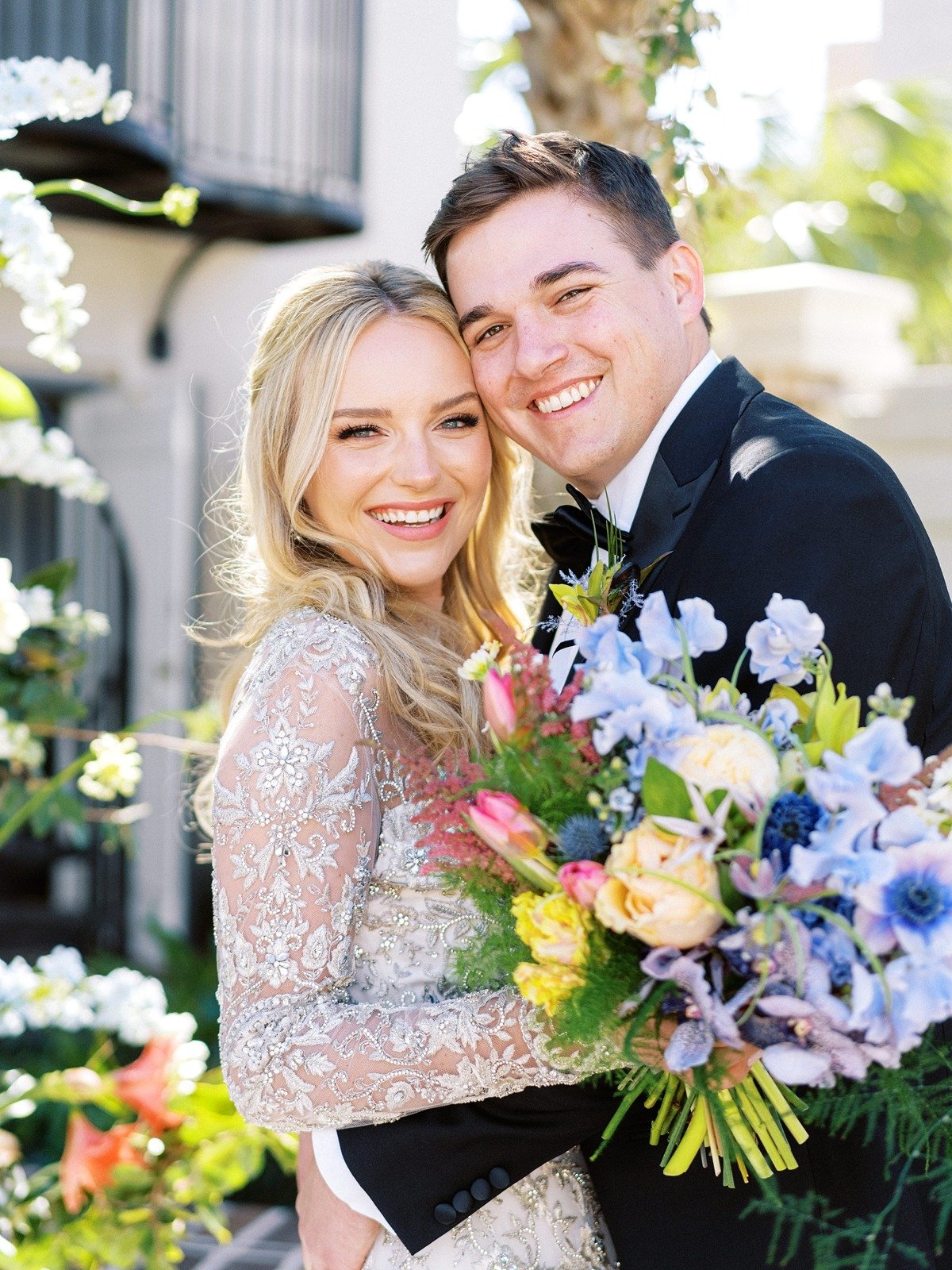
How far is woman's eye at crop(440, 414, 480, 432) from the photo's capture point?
257 centimetres

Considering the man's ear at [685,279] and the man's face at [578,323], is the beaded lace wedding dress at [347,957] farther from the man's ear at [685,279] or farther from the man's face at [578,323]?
the man's ear at [685,279]

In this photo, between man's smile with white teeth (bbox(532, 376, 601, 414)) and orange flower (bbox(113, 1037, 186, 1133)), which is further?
orange flower (bbox(113, 1037, 186, 1133))

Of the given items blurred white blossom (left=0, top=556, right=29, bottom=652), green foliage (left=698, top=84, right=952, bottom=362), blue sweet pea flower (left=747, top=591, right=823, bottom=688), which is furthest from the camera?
green foliage (left=698, top=84, right=952, bottom=362)

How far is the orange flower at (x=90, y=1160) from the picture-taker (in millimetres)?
3119

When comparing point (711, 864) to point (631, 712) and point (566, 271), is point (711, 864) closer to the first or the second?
point (631, 712)

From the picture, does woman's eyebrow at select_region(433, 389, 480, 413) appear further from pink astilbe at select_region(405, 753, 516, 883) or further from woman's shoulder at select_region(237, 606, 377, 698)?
pink astilbe at select_region(405, 753, 516, 883)

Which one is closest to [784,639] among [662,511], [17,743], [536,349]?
[662,511]

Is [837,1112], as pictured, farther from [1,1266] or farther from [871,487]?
[1,1266]

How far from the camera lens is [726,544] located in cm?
196

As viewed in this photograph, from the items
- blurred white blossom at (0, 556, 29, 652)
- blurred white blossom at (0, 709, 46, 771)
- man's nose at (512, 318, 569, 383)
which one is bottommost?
blurred white blossom at (0, 709, 46, 771)

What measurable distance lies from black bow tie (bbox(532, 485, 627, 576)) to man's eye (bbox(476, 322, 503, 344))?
301 millimetres

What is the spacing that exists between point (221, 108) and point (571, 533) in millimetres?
5418

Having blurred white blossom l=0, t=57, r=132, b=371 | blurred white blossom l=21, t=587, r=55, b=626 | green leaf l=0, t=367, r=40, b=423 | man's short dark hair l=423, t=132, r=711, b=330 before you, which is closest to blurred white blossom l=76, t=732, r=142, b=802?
blurred white blossom l=21, t=587, r=55, b=626

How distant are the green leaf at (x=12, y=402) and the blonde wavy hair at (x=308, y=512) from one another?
29.5 inches
